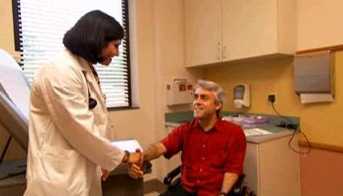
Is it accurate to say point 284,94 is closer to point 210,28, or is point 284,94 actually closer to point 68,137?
point 210,28

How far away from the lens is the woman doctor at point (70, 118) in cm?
128

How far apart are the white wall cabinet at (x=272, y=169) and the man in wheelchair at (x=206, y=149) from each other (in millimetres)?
277

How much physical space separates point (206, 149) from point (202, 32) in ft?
4.57

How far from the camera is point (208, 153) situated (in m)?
2.02

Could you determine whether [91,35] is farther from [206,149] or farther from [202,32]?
[202,32]

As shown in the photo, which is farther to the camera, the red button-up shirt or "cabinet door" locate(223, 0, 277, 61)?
"cabinet door" locate(223, 0, 277, 61)

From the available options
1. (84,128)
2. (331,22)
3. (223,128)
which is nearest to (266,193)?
(223,128)

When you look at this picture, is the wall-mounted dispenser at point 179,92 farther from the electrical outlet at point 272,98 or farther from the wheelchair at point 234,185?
the wheelchair at point 234,185

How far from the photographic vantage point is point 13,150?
90.7 inches

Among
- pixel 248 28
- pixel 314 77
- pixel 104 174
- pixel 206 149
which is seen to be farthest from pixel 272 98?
pixel 104 174

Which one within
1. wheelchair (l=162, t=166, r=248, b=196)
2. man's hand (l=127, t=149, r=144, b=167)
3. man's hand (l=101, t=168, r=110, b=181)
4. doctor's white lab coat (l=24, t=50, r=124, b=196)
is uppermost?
doctor's white lab coat (l=24, t=50, r=124, b=196)

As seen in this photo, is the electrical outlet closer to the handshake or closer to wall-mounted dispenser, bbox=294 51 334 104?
wall-mounted dispenser, bbox=294 51 334 104

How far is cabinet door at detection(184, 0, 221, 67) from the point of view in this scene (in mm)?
2881

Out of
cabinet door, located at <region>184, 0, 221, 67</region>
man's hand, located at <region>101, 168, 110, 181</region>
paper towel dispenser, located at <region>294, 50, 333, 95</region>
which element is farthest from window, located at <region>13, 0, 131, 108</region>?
paper towel dispenser, located at <region>294, 50, 333, 95</region>
